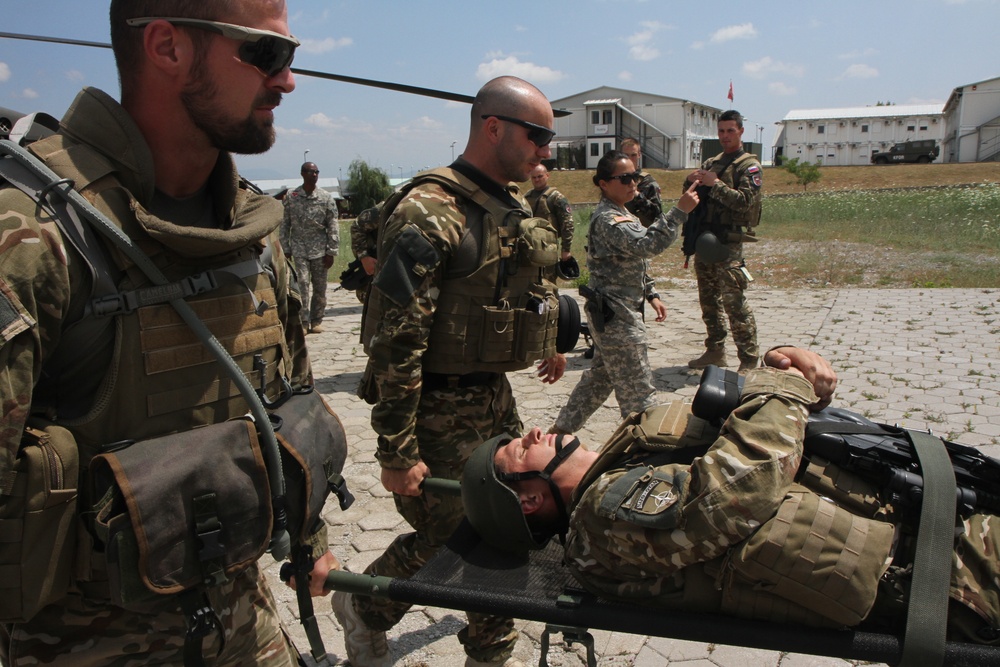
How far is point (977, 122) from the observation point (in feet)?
207

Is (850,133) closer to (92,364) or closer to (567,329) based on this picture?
(567,329)

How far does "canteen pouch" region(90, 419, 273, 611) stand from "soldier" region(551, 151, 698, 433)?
3.26 meters

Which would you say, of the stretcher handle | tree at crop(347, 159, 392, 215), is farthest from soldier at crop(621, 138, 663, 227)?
tree at crop(347, 159, 392, 215)

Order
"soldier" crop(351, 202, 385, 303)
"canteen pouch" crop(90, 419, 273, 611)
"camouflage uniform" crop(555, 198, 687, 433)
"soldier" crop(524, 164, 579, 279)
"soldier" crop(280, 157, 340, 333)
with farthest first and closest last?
"soldier" crop(280, 157, 340, 333)
"soldier" crop(524, 164, 579, 279)
"soldier" crop(351, 202, 385, 303)
"camouflage uniform" crop(555, 198, 687, 433)
"canteen pouch" crop(90, 419, 273, 611)

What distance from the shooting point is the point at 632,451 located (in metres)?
2.05

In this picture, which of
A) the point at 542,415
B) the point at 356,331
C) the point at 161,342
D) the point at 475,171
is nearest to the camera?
the point at 161,342

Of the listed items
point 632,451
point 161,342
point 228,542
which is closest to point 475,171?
point 632,451

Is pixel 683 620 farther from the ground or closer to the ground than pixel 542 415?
farther from the ground

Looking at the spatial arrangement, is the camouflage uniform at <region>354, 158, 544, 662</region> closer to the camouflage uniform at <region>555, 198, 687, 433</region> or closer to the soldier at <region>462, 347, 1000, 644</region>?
the soldier at <region>462, 347, 1000, 644</region>

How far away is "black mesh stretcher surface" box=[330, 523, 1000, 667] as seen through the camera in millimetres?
1551

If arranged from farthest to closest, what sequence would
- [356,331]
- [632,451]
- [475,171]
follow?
1. [356,331]
2. [475,171]
3. [632,451]

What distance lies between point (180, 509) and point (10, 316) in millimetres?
482

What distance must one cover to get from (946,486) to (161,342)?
1801mm

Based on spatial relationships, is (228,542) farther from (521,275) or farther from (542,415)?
(542,415)
